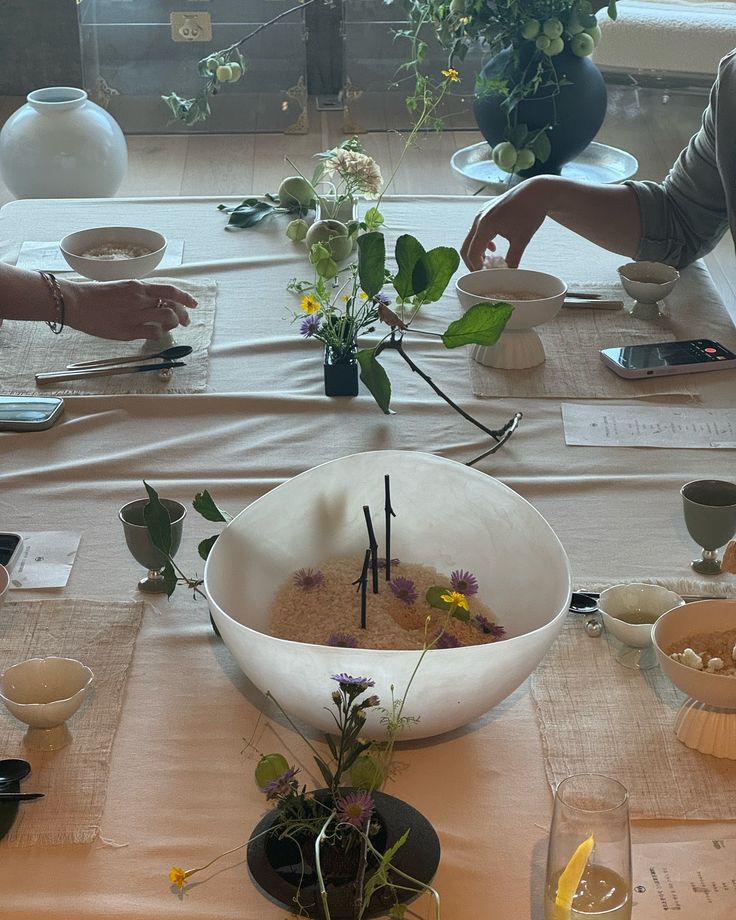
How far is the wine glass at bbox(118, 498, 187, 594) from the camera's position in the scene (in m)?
1.01

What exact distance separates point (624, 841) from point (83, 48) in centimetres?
425

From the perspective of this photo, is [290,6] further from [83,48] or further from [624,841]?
[624,841]

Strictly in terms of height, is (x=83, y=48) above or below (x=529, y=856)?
below

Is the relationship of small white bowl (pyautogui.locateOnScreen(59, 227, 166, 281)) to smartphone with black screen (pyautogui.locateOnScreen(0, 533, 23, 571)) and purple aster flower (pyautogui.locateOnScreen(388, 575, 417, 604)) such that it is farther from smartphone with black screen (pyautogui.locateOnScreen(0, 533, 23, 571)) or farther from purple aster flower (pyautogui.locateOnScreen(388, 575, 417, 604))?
purple aster flower (pyautogui.locateOnScreen(388, 575, 417, 604))

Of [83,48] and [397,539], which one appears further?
[83,48]

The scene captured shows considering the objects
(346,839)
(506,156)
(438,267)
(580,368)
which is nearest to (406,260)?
(438,267)

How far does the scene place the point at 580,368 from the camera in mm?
1482

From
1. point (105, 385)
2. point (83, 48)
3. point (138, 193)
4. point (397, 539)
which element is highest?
point (397, 539)

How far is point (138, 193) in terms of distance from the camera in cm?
383

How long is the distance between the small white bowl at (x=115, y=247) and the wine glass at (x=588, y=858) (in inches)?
48.3

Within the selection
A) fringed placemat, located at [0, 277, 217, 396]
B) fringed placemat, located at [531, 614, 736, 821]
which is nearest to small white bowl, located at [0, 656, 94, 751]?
fringed placemat, located at [531, 614, 736, 821]

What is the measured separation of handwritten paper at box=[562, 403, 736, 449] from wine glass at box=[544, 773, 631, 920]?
2.36 ft

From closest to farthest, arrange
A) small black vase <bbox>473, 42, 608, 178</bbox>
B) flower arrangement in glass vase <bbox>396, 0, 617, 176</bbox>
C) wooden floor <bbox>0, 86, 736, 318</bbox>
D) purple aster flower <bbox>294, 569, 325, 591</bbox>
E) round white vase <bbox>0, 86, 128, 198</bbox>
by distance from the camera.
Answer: purple aster flower <bbox>294, 569, 325, 591</bbox> < flower arrangement in glass vase <bbox>396, 0, 617, 176</bbox> < small black vase <bbox>473, 42, 608, 178</bbox> < round white vase <bbox>0, 86, 128, 198</bbox> < wooden floor <bbox>0, 86, 736, 318</bbox>

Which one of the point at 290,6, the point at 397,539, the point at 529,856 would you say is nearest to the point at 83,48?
the point at 290,6
